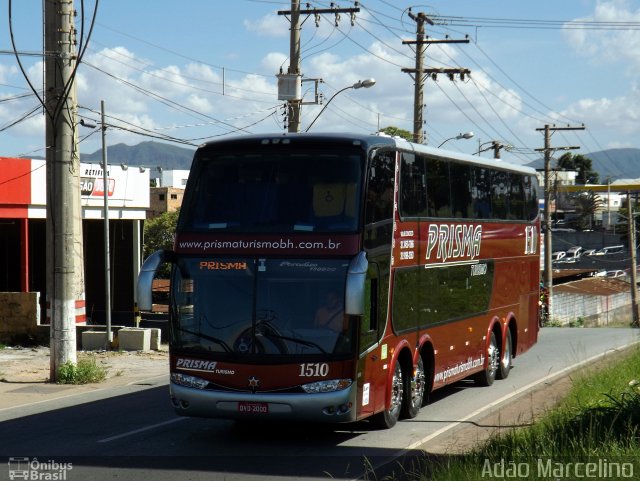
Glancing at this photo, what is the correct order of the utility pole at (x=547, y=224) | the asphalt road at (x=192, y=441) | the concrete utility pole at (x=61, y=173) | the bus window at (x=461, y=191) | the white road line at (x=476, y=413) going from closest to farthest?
the asphalt road at (x=192, y=441) < the white road line at (x=476, y=413) < the bus window at (x=461, y=191) < the concrete utility pole at (x=61, y=173) < the utility pole at (x=547, y=224)

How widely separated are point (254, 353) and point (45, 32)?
10.8 m

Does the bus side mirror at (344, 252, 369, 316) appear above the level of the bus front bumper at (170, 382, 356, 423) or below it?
above

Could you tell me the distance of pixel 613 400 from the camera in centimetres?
1207

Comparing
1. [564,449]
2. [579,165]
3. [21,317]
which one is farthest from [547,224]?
[579,165]

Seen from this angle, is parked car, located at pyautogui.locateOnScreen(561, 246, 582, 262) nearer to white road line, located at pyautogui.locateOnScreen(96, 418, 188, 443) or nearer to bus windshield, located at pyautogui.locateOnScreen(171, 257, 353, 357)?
white road line, located at pyautogui.locateOnScreen(96, 418, 188, 443)

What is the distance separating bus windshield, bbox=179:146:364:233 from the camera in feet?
41.3

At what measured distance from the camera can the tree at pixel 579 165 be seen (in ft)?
500

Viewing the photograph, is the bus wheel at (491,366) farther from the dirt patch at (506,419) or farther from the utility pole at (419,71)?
the utility pole at (419,71)

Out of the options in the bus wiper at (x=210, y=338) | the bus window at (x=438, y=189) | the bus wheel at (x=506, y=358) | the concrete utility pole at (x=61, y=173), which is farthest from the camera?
the bus wheel at (x=506, y=358)

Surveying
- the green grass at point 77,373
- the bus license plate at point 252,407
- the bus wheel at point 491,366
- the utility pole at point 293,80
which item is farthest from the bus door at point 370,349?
the utility pole at point 293,80

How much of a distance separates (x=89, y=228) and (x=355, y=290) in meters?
34.0

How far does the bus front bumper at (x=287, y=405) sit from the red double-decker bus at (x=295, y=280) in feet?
0.05

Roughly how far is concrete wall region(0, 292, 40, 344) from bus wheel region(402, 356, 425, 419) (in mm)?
17814

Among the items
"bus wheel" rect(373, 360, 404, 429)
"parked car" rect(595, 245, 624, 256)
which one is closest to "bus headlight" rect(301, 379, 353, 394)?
"bus wheel" rect(373, 360, 404, 429)
